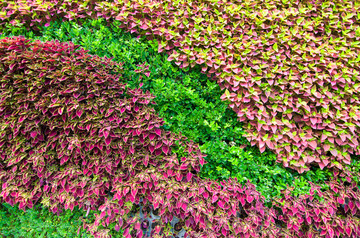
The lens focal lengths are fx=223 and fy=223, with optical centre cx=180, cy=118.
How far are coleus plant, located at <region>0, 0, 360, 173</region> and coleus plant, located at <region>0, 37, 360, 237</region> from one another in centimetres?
46

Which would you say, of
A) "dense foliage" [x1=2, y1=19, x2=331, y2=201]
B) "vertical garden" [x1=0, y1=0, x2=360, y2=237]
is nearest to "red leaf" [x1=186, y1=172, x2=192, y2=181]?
"vertical garden" [x1=0, y1=0, x2=360, y2=237]

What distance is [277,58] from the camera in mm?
2268

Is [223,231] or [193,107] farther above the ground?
[193,107]

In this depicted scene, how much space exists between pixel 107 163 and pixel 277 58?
2038mm

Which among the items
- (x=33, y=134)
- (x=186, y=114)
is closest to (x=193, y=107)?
(x=186, y=114)

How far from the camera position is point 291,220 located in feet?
7.63

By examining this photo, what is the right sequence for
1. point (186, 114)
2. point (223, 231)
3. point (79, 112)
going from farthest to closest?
point (186, 114), point (223, 231), point (79, 112)

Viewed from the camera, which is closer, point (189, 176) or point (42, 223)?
point (189, 176)

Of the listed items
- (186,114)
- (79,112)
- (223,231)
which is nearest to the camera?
(79,112)

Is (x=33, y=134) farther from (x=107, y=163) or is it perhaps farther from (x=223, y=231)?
(x=223, y=231)

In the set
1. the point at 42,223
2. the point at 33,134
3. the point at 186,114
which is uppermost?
the point at 186,114

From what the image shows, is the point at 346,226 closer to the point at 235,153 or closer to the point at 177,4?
the point at 235,153

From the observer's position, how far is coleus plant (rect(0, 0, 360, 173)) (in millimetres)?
2266

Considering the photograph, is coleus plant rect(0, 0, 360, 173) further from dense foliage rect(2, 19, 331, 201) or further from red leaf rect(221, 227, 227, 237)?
red leaf rect(221, 227, 227, 237)
